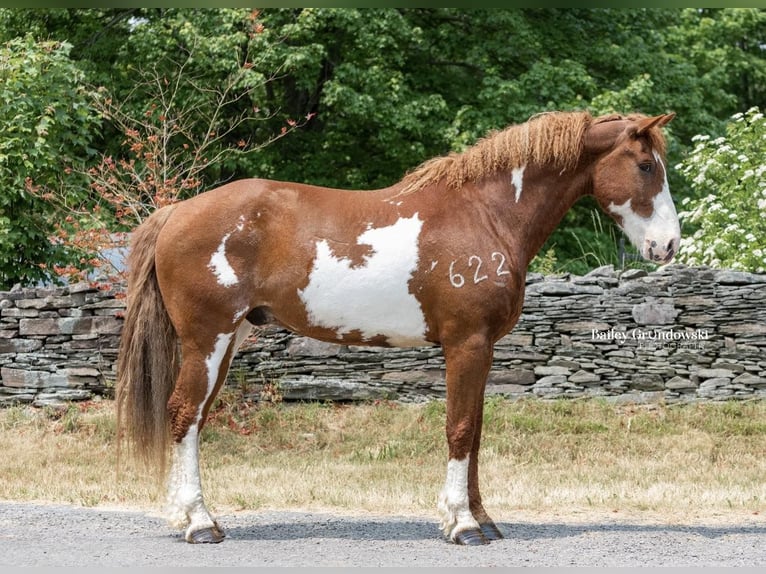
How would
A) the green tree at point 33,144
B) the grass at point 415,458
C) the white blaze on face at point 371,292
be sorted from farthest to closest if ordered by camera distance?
the green tree at point 33,144 < the grass at point 415,458 < the white blaze on face at point 371,292

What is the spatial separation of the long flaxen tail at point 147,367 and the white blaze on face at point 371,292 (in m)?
0.93

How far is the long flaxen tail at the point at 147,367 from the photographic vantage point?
18.1 ft

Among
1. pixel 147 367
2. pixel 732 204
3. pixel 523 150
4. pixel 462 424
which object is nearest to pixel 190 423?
pixel 147 367

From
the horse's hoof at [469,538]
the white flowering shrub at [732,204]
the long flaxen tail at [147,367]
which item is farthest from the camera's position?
the white flowering shrub at [732,204]

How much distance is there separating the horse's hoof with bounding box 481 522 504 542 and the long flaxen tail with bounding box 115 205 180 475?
6.38ft

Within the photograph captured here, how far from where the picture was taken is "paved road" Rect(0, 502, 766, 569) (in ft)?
15.9

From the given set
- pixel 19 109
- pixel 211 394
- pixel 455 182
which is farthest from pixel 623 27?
pixel 211 394

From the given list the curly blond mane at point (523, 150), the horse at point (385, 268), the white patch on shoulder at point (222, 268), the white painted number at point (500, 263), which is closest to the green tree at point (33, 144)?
the horse at point (385, 268)

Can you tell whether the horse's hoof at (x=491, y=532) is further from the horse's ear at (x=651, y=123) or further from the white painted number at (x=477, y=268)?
the horse's ear at (x=651, y=123)

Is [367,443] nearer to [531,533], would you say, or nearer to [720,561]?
[531,533]

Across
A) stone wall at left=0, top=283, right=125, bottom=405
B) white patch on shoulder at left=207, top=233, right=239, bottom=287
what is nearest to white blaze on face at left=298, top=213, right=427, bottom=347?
white patch on shoulder at left=207, top=233, right=239, bottom=287

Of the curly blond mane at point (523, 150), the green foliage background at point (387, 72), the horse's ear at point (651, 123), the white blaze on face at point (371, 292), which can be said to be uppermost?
the green foliage background at point (387, 72)

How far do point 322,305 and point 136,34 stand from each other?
35.1ft

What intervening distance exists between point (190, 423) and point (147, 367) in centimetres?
46
